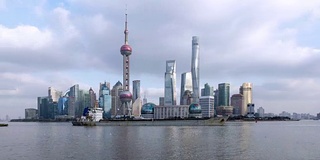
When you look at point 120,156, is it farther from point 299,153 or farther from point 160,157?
point 299,153

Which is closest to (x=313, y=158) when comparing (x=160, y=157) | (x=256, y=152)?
(x=256, y=152)

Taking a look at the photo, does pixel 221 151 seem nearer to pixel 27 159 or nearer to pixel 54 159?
pixel 54 159

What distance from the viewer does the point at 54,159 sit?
66.2m

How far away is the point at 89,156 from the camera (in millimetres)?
69812

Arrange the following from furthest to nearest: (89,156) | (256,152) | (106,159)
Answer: (256,152) → (89,156) → (106,159)

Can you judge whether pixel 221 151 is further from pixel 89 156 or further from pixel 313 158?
pixel 89 156

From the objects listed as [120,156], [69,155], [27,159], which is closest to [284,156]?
[120,156]

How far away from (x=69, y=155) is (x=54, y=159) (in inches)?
202

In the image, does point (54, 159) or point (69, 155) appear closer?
point (54, 159)

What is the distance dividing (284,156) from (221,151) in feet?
44.6

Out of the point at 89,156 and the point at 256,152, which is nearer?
the point at 89,156

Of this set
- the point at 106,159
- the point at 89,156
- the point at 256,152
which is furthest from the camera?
the point at 256,152

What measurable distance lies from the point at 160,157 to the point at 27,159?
83.2 ft

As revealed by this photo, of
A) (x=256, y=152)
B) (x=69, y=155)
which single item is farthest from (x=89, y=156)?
(x=256, y=152)
